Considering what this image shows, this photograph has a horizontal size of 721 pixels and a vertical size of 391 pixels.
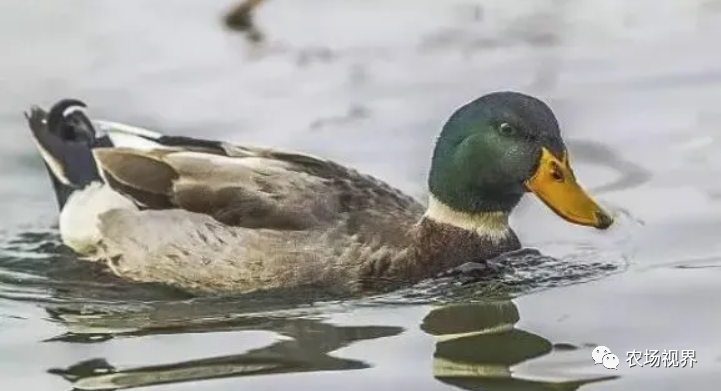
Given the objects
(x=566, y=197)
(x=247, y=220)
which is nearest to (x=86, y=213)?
(x=247, y=220)

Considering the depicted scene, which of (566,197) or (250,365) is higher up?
(566,197)

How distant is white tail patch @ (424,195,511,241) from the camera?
8164mm

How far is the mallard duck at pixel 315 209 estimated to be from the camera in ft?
25.7

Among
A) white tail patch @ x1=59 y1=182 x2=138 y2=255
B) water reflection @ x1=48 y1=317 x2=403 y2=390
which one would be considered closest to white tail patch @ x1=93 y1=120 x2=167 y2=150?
white tail patch @ x1=59 y1=182 x2=138 y2=255

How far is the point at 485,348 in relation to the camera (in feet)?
23.1

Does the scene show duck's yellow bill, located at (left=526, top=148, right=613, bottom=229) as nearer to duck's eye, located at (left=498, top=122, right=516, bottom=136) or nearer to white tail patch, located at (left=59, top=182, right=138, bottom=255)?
duck's eye, located at (left=498, top=122, right=516, bottom=136)

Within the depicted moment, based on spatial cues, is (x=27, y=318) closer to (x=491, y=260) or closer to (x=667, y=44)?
(x=491, y=260)

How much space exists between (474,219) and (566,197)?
1.84 ft

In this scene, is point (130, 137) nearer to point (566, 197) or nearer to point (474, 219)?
point (474, 219)

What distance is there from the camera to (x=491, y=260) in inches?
322

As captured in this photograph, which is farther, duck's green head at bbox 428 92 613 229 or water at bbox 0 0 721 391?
duck's green head at bbox 428 92 613 229

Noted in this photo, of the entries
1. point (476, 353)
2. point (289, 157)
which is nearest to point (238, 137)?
point (289, 157)

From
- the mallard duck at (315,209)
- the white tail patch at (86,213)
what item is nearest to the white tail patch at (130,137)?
the mallard duck at (315,209)

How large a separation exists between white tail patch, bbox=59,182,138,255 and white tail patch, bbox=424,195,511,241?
1426mm
